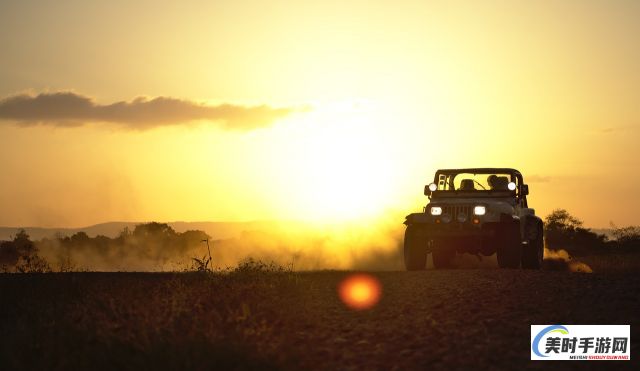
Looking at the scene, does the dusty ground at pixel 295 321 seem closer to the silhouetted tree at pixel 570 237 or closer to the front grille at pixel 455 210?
the front grille at pixel 455 210

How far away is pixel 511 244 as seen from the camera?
63.9 ft

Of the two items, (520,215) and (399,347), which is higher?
(520,215)

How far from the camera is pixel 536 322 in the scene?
10.9 metres

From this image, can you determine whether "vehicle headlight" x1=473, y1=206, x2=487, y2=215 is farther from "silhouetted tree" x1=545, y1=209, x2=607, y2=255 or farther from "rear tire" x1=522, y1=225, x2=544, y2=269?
"silhouetted tree" x1=545, y1=209, x2=607, y2=255

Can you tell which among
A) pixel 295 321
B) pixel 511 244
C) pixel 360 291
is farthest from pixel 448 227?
pixel 295 321

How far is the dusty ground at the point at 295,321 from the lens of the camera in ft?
30.9

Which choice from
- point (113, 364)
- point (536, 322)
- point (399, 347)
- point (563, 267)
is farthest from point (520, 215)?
point (113, 364)

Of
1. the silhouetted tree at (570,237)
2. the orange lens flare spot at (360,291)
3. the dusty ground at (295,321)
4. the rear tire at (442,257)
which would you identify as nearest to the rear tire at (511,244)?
the rear tire at (442,257)

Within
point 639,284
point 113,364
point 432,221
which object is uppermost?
point 432,221

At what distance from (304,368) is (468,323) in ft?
9.63

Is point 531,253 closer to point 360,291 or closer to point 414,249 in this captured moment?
point 414,249

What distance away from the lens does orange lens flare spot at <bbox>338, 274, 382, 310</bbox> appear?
43.4ft

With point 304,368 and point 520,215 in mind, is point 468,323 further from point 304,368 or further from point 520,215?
point 520,215

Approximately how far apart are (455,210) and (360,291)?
6.50 meters
